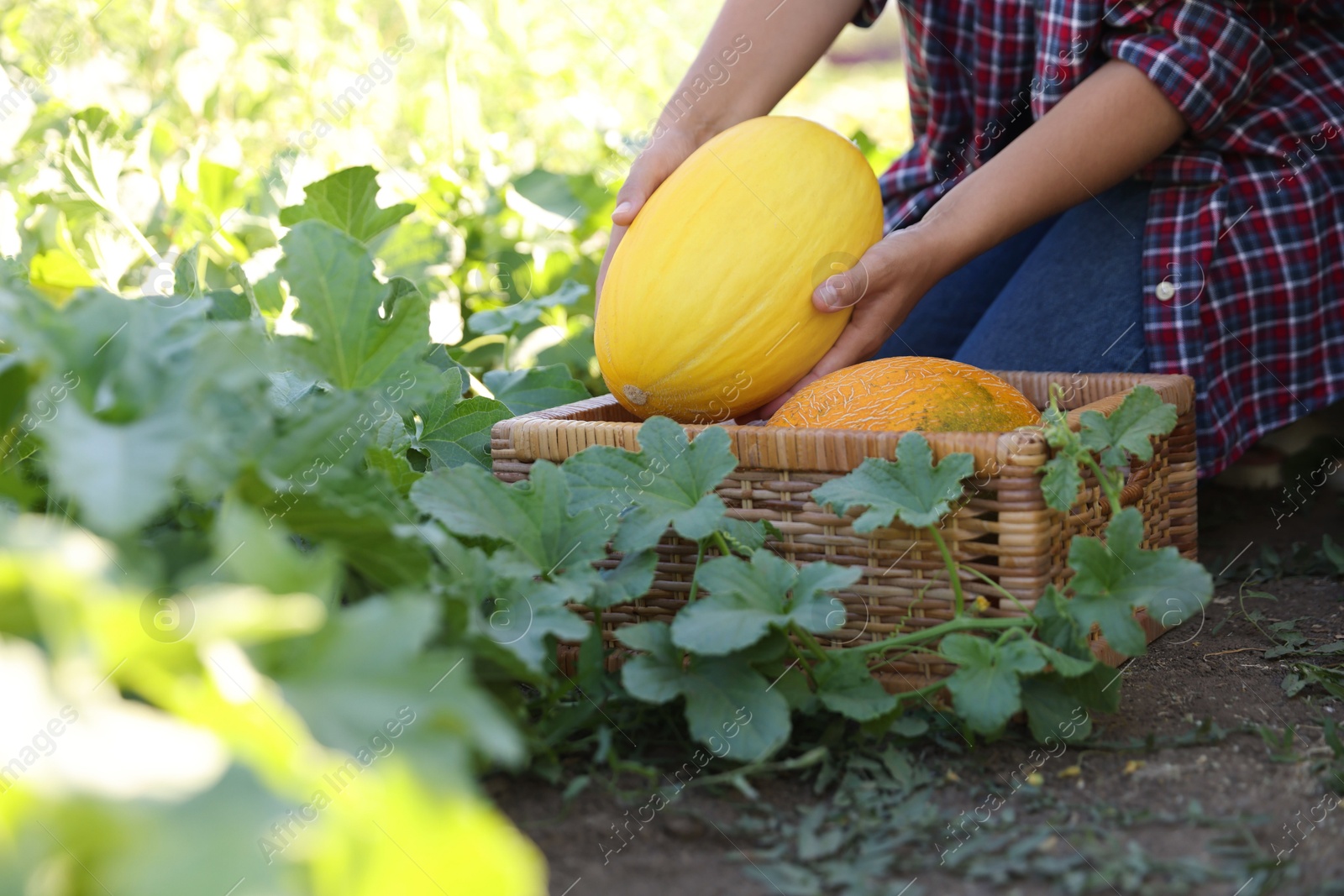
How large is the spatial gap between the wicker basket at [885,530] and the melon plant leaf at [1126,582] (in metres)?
0.08

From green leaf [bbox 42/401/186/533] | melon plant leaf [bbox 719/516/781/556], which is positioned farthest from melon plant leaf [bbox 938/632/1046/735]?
green leaf [bbox 42/401/186/533]

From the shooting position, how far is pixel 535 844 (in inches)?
39.9

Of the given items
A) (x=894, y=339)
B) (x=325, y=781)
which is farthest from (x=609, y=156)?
(x=325, y=781)

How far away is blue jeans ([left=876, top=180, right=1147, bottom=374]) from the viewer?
1.95m

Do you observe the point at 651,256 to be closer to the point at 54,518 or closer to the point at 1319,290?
the point at 54,518

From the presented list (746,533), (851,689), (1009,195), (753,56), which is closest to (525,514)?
(746,533)

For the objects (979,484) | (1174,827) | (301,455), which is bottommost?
(1174,827)

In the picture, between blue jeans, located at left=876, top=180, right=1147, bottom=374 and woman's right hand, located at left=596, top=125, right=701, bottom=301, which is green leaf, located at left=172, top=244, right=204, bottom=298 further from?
blue jeans, located at left=876, top=180, right=1147, bottom=374

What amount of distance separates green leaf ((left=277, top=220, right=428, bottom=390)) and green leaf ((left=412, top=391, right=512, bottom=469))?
35 centimetres

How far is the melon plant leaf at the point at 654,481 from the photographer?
1.21 m

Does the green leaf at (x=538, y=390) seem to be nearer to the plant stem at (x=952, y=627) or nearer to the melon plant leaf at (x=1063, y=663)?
the plant stem at (x=952, y=627)

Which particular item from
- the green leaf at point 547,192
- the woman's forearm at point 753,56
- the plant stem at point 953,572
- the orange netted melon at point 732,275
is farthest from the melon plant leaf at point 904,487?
the green leaf at point 547,192

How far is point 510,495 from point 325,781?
40 cm

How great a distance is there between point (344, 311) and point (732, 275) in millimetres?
582
